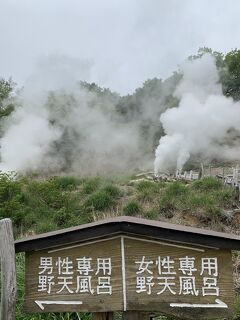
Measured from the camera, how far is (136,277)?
3033 millimetres

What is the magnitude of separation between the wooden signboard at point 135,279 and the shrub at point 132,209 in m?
7.71

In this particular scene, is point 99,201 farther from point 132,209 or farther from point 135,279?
point 135,279

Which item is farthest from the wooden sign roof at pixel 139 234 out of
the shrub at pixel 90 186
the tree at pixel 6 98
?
the tree at pixel 6 98

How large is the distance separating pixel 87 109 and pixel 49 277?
60.6 feet

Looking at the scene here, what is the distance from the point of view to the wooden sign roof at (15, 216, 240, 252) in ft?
9.80

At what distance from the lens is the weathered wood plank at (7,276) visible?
316cm

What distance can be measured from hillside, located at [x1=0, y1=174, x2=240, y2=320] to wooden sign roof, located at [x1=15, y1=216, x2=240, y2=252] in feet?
20.8

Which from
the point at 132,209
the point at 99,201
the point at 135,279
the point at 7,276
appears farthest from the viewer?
the point at 99,201

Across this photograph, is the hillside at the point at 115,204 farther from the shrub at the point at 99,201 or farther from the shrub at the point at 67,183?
the shrub at the point at 67,183

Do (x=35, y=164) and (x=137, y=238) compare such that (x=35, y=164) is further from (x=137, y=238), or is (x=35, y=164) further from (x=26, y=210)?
(x=137, y=238)

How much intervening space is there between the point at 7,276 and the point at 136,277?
85 centimetres

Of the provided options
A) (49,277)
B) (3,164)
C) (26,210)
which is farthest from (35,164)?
(49,277)

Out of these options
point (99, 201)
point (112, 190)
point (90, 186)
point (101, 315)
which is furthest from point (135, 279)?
point (90, 186)

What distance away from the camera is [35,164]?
18.3 m
